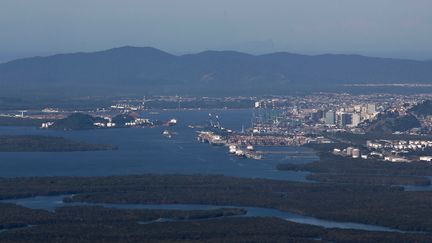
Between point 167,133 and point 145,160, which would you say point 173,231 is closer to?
point 145,160

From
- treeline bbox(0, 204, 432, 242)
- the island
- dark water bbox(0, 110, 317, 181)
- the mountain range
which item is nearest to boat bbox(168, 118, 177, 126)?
dark water bbox(0, 110, 317, 181)

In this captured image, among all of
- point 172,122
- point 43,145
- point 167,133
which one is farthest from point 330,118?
point 43,145

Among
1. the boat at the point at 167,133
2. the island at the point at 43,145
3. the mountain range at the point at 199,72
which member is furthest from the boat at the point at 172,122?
the mountain range at the point at 199,72

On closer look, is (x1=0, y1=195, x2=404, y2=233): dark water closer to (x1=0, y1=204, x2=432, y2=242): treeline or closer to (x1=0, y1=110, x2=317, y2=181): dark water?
(x1=0, y1=204, x2=432, y2=242): treeline

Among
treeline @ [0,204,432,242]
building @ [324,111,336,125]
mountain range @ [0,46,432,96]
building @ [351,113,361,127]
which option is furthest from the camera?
mountain range @ [0,46,432,96]

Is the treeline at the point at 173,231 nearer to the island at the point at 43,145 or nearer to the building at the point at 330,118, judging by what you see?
the island at the point at 43,145

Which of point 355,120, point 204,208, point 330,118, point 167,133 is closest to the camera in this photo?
point 204,208
